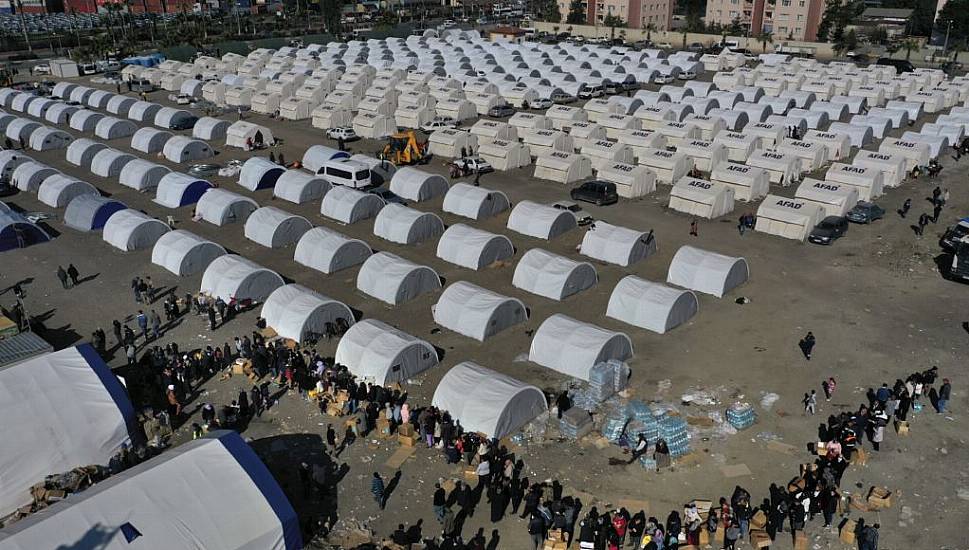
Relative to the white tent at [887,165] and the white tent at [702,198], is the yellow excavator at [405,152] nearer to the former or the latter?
the white tent at [702,198]

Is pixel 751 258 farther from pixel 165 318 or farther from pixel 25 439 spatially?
pixel 25 439

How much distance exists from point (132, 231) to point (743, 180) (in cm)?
3410

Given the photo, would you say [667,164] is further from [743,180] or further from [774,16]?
[774,16]

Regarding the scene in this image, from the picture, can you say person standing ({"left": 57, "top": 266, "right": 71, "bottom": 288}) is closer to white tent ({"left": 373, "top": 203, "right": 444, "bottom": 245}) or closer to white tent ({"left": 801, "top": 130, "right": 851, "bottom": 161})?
white tent ({"left": 373, "top": 203, "right": 444, "bottom": 245})

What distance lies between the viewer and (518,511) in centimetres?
2034

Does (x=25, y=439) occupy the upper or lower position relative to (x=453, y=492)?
upper

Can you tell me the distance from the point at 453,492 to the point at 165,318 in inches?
663

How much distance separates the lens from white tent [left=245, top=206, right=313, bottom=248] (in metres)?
38.5

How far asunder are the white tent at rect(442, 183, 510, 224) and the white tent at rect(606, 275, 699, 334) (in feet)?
43.6

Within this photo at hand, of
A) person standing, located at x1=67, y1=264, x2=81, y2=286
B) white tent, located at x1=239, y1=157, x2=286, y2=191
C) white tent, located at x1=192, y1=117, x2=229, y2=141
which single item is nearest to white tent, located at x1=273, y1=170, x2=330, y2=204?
white tent, located at x1=239, y1=157, x2=286, y2=191

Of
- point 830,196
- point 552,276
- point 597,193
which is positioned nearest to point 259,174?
point 597,193

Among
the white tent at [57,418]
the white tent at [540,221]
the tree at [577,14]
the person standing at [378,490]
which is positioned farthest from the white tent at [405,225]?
the tree at [577,14]

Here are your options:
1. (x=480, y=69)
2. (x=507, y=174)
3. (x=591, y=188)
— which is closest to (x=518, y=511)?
(x=591, y=188)

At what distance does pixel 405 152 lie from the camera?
2101 inches
